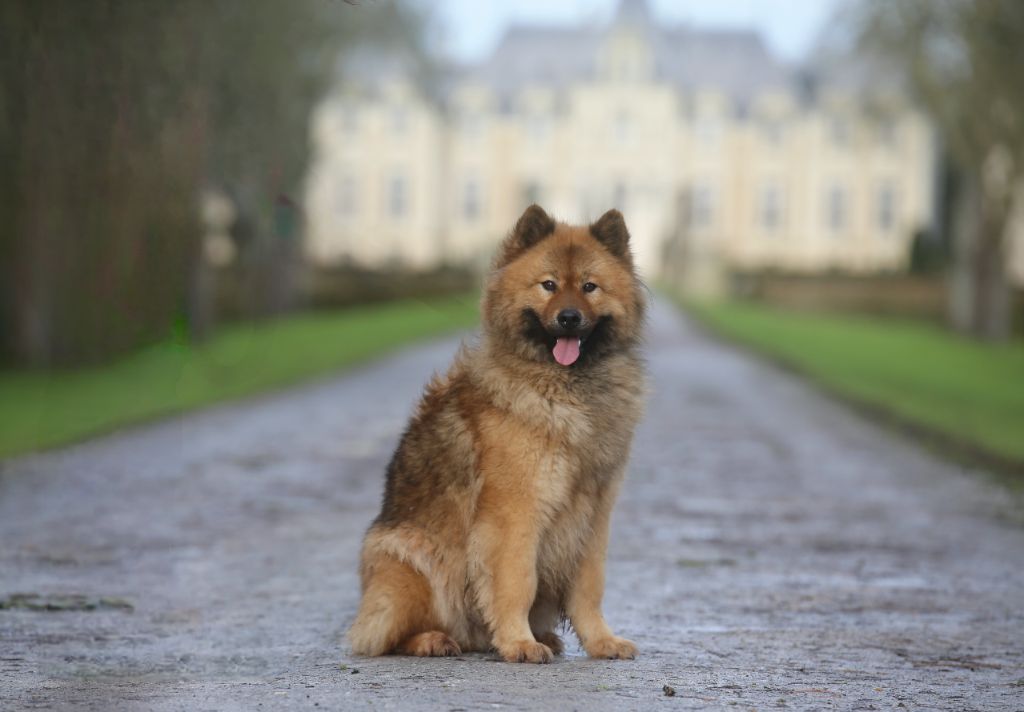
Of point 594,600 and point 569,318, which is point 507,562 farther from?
point 569,318

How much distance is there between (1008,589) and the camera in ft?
29.9

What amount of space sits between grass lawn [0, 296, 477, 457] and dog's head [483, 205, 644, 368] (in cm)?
1060

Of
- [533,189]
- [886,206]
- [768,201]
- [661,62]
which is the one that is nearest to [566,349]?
[533,189]

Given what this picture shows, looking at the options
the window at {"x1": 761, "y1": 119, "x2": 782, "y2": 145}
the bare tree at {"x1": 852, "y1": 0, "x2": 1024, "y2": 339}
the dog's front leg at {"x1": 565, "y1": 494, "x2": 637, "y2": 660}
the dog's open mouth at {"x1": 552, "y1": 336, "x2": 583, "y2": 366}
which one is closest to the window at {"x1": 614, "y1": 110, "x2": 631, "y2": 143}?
the window at {"x1": 761, "y1": 119, "x2": 782, "y2": 145}

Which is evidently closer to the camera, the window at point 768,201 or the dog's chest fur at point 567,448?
the dog's chest fur at point 567,448

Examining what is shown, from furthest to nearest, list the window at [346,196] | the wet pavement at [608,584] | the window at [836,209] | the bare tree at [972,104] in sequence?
the window at [346,196] → the window at [836,209] → the bare tree at [972,104] → the wet pavement at [608,584]

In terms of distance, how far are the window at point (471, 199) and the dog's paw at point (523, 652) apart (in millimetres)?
102018

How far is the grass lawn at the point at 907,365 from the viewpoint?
783 inches

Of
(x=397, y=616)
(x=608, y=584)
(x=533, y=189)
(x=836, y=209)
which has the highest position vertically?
(x=533, y=189)

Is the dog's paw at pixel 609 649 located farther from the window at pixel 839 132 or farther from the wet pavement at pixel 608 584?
the window at pixel 839 132

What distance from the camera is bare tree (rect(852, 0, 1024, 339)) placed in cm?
3844

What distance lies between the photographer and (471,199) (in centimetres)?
10794

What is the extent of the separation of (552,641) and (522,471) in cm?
80

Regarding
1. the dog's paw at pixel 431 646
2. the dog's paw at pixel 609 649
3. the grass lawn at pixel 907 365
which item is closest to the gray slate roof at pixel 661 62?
the grass lawn at pixel 907 365
